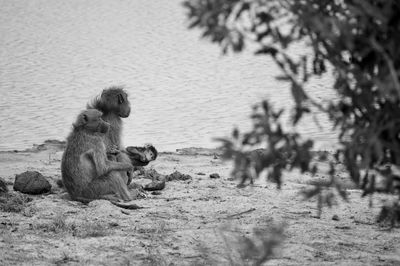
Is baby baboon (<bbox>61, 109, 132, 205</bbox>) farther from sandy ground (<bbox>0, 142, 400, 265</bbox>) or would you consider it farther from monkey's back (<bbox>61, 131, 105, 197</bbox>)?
sandy ground (<bbox>0, 142, 400, 265</bbox>)

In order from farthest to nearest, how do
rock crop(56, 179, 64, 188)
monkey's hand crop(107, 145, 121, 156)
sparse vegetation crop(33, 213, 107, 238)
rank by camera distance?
1. rock crop(56, 179, 64, 188)
2. monkey's hand crop(107, 145, 121, 156)
3. sparse vegetation crop(33, 213, 107, 238)

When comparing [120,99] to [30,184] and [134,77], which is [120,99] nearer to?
[30,184]

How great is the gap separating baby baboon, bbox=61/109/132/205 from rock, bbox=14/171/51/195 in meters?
0.50

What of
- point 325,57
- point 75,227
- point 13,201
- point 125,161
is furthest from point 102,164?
point 325,57

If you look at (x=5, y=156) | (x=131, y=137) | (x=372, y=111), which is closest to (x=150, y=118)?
(x=131, y=137)

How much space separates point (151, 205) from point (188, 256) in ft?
7.27

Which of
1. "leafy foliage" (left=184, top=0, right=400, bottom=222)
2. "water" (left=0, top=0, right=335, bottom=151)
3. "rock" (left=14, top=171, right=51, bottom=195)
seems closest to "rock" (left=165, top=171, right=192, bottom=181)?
"rock" (left=14, top=171, right=51, bottom=195)

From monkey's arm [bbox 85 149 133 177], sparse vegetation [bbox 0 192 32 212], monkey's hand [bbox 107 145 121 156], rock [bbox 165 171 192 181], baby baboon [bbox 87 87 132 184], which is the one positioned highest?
baby baboon [bbox 87 87 132 184]

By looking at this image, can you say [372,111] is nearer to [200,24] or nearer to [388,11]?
[388,11]

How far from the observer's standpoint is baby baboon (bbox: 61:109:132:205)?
8930 millimetres

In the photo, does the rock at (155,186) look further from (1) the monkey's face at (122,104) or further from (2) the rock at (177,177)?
(1) the monkey's face at (122,104)

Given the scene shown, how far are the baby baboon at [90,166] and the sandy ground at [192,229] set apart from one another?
25 centimetres

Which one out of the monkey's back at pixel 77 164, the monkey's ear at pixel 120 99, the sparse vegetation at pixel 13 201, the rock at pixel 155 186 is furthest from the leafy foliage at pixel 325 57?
the monkey's ear at pixel 120 99

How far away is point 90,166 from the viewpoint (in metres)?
9.04
